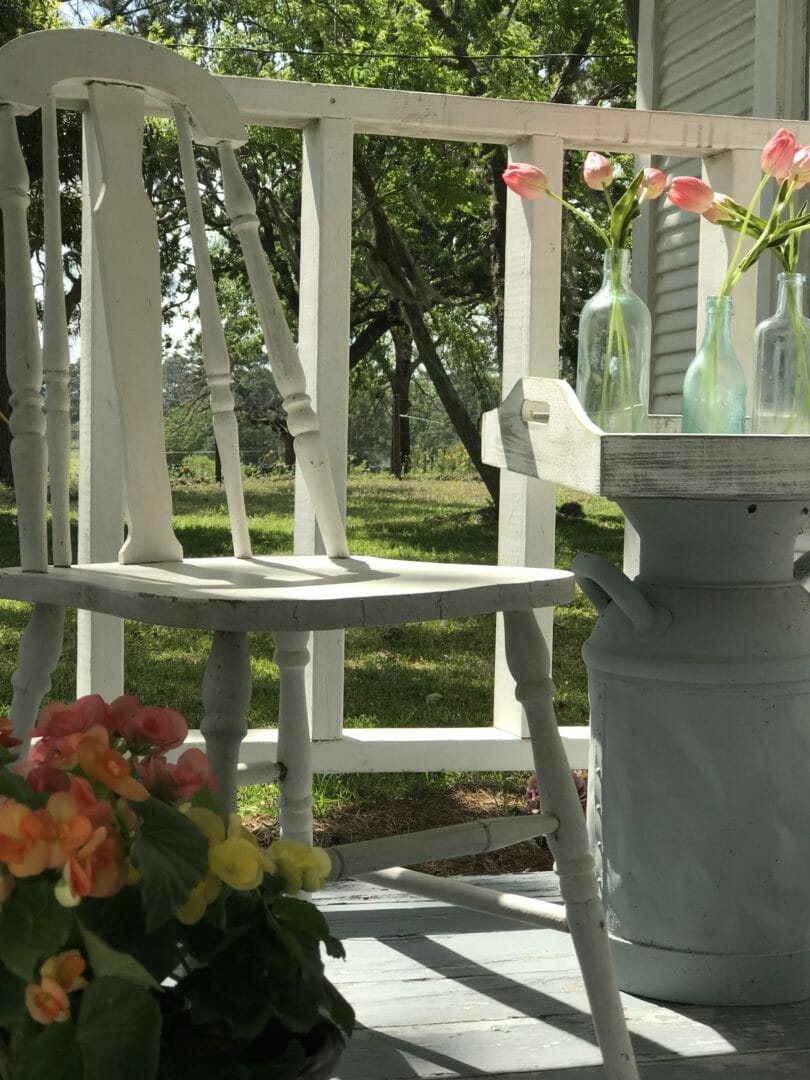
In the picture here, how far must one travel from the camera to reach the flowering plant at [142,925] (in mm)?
744

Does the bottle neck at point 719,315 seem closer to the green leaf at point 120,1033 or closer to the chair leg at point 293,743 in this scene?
the chair leg at point 293,743

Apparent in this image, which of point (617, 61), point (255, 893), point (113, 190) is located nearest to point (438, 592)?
point (255, 893)

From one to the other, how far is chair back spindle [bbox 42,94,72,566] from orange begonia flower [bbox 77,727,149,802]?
20.9 inches

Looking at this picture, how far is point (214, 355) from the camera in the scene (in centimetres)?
151

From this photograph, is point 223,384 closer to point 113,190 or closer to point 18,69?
point 113,190

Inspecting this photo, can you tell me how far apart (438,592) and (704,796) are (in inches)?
18.2

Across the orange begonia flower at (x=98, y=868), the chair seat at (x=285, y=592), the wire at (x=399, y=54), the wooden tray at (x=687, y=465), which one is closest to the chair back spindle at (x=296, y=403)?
the chair seat at (x=285, y=592)

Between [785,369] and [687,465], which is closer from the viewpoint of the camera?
[687,465]

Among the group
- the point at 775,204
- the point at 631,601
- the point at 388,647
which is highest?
the point at 775,204

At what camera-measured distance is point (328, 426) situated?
174 cm

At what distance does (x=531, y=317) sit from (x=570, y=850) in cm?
86

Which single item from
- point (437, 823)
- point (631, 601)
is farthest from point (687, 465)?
point (437, 823)

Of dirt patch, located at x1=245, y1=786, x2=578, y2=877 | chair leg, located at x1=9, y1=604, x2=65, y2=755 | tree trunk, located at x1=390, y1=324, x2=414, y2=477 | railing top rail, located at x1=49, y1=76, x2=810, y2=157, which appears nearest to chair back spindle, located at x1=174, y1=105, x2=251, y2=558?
railing top rail, located at x1=49, y1=76, x2=810, y2=157

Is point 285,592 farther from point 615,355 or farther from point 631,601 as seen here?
point 615,355
